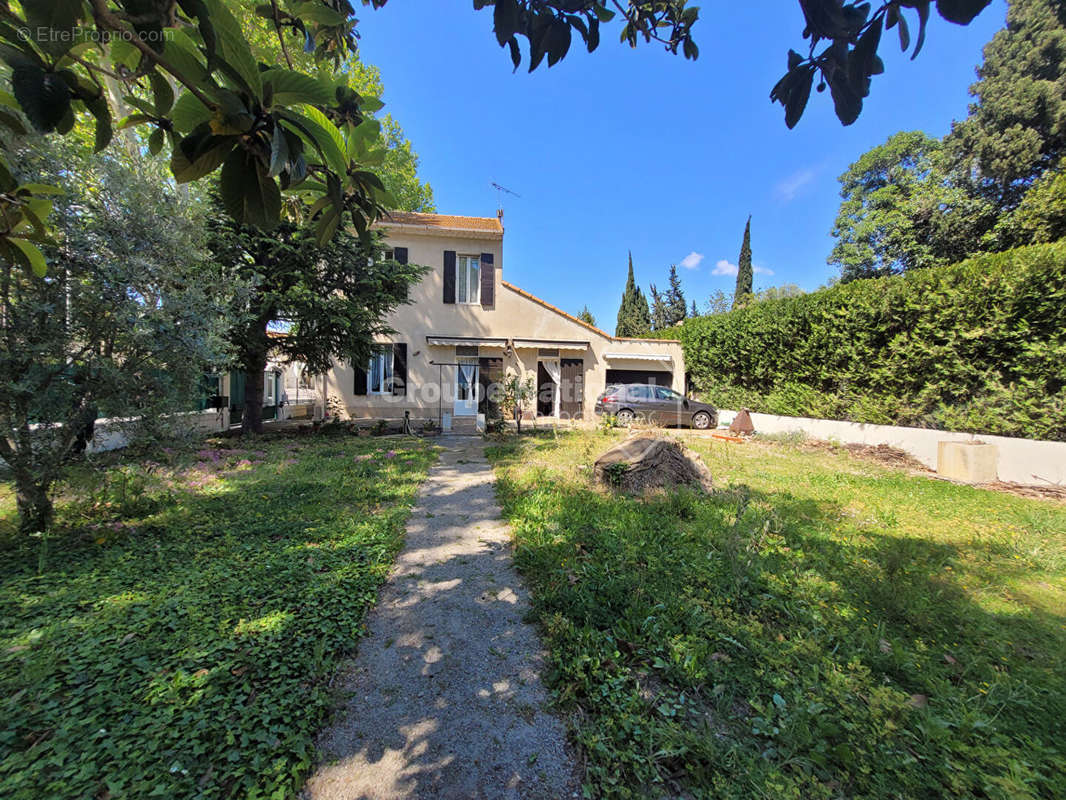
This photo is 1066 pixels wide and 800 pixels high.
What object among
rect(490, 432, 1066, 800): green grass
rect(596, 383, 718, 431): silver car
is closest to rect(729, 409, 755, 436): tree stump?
rect(596, 383, 718, 431): silver car

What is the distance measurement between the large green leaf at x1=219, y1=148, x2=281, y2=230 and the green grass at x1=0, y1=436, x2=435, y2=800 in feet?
6.76

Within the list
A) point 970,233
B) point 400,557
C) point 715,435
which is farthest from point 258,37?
point 970,233

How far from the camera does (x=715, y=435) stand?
11930mm

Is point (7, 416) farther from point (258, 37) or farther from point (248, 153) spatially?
point (258, 37)

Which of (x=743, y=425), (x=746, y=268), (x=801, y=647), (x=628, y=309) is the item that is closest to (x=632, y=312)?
(x=628, y=309)

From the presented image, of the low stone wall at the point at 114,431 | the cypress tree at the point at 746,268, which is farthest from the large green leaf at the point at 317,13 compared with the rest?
the cypress tree at the point at 746,268

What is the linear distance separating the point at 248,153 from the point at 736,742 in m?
2.87

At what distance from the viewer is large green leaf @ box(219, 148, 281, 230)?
3.19 ft

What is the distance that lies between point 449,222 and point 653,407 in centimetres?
1018

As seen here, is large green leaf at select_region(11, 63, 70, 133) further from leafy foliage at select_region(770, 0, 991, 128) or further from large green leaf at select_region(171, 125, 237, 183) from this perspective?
leafy foliage at select_region(770, 0, 991, 128)

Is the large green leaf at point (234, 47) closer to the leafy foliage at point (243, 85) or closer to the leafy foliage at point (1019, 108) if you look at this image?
the leafy foliage at point (243, 85)

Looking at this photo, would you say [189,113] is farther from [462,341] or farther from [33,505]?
[462,341]

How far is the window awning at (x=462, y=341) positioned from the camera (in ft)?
43.9

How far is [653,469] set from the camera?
19.2ft
